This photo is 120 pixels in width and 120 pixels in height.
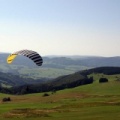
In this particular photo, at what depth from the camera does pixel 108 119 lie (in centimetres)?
5009

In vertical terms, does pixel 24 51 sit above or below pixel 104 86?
above

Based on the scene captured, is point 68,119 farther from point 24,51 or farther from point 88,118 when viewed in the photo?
point 24,51

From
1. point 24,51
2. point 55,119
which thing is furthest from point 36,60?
point 55,119

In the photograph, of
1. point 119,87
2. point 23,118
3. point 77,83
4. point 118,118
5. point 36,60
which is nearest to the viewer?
point 36,60

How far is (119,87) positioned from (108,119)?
91719 mm

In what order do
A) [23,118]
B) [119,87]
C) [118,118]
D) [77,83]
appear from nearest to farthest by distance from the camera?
1. [118,118]
2. [23,118]
3. [119,87]
4. [77,83]

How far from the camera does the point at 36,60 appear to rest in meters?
47.3

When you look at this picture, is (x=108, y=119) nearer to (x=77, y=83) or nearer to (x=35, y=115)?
(x=35, y=115)

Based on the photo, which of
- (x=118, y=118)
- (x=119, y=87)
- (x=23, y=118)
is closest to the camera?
(x=118, y=118)

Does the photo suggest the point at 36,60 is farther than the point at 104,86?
No

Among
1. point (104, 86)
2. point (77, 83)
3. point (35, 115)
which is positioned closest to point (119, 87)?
point (104, 86)

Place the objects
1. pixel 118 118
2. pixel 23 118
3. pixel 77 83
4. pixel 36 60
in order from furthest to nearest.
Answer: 1. pixel 77 83
2. pixel 23 118
3. pixel 118 118
4. pixel 36 60

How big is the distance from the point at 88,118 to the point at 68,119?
358 cm

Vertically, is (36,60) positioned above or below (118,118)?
above
